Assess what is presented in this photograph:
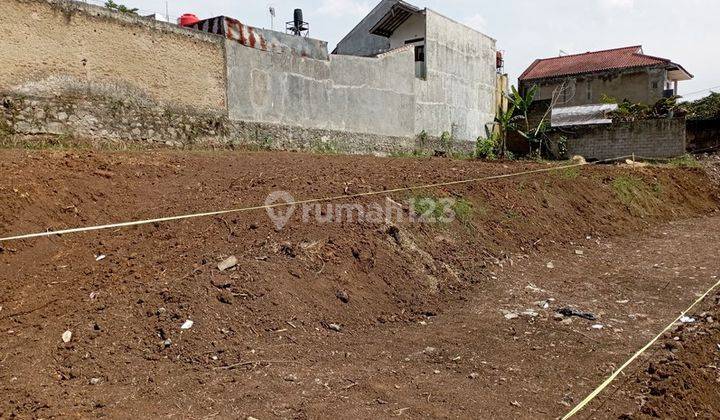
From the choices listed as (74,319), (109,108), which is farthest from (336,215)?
(109,108)

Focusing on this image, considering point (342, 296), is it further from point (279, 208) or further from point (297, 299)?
point (279, 208)

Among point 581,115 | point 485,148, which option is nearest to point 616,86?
point 581,115

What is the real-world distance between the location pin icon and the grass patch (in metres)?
12.8

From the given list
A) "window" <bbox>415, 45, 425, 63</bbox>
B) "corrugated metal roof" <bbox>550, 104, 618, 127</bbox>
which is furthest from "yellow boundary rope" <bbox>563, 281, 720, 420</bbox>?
"corrugated metal roof" <bbox>550, 104, 618, 127</bbox>

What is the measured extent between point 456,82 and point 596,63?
13589 mm

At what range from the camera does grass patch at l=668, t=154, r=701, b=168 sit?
48.4 ft

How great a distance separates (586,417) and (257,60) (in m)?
9.88

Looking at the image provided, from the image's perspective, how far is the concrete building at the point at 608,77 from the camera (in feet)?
82.5

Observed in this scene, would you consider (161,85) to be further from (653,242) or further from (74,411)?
(653,242)

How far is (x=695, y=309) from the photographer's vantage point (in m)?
5.05

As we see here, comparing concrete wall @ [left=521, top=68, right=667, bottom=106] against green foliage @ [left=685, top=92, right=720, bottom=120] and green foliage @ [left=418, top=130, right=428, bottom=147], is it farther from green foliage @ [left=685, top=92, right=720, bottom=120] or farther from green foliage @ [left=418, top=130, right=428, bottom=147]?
green foliage @ [left=418, top=130, right=428, bottom=147]

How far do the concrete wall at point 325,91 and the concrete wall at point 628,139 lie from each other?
6.31 meters

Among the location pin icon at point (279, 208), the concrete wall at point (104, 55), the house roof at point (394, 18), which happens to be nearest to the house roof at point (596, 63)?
the house roof at point (394, 18)

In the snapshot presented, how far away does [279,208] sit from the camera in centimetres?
589
